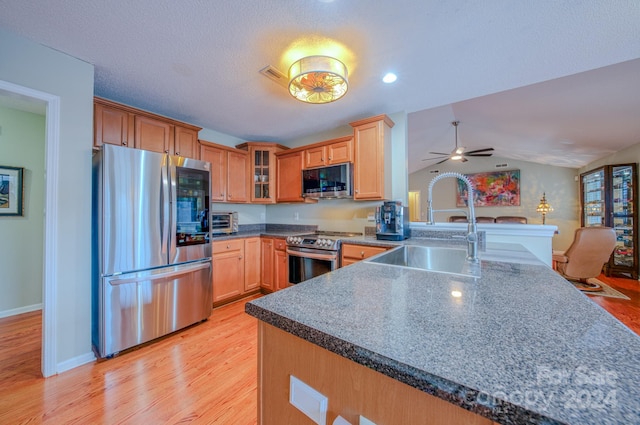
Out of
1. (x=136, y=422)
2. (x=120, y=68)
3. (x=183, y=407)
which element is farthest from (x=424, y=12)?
(x=136, y=422)

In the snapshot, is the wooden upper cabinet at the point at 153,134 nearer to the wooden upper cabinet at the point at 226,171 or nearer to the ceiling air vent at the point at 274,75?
the wooden upper cabinet at the point at 226,171

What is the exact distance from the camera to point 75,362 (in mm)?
1863

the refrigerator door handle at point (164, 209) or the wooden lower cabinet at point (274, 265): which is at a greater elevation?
the refrigerator door handle at point (164, 209)

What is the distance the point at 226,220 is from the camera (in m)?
3.43

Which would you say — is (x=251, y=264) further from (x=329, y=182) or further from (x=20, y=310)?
(x=20, y=310)

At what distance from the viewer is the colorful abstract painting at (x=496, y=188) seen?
655 cm

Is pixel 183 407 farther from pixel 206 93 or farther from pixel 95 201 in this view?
pixel 206 93

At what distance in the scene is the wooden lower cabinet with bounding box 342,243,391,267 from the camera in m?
2.51

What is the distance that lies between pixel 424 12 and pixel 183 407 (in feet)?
9.39

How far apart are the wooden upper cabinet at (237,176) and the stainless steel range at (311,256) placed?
1054 mm

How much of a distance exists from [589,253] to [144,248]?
5.61m

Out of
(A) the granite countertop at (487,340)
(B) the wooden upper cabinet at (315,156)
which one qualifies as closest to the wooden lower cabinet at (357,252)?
(B) the wooden upper cabinet at (315,156)

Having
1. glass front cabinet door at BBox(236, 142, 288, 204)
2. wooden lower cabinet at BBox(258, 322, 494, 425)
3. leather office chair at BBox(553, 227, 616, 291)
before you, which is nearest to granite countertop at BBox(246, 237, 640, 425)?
wooden lower cabinet at BBox(258, 322, 494, 425)

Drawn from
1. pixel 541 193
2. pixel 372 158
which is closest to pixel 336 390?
pixel 372 158
